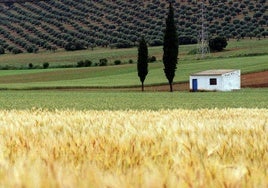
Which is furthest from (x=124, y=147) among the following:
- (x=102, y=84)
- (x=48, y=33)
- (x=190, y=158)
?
(x=48, y=33)

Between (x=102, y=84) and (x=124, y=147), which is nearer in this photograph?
(x=124, y=147)

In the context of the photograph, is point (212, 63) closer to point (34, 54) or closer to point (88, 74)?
point (88, 74)

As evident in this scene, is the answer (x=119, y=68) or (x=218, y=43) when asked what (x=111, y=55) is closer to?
(x=218, y=43)

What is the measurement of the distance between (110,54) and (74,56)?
8.89 metres

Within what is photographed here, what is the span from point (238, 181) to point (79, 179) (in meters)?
0.79

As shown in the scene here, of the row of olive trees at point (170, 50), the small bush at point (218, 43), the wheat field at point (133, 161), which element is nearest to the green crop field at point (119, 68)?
the small bush at point (218, 43)

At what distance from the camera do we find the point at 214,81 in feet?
251

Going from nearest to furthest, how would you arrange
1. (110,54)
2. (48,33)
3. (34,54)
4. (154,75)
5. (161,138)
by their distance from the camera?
1. (161,138)
2. (154,75)
3. (110,54)
4. (34,54)
5. (48,33)

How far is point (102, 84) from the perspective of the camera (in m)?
82.6

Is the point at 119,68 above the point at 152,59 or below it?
below

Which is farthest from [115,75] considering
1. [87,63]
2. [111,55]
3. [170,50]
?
[111,55]

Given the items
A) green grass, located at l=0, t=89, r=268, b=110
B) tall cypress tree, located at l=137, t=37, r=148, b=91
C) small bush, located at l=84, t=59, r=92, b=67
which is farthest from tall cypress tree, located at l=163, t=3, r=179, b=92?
small bush, located at l=84, t=59, r=92, b=67

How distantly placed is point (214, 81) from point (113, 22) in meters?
98.8

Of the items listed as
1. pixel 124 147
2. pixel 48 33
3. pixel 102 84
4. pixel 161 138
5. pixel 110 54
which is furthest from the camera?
pixel 48 33
